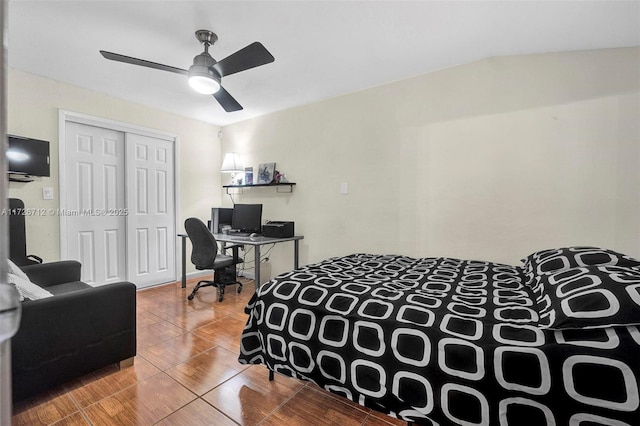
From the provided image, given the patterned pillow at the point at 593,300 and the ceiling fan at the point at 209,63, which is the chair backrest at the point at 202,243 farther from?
the patterned pillow at the point at 593,300

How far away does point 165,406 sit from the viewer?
1587 mm

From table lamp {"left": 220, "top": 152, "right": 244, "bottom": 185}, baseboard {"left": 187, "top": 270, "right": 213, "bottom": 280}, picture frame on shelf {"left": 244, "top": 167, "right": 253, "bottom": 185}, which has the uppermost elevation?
table lamp {"left": 220, "top": 152, "right": 244, "bottom": 185}

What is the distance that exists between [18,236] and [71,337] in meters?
1.57

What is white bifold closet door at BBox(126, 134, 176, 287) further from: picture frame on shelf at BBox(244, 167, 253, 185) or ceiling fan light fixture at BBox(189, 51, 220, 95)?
ceiling fan light fixture at BBox(189, 51, 220, 95)

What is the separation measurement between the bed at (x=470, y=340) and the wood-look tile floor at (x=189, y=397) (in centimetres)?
18

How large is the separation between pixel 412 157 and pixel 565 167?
3.86ft

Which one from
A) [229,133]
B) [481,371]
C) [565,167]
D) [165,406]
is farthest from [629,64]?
[229,133]

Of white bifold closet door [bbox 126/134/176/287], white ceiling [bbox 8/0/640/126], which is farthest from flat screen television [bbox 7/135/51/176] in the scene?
white bifold closet door [bbox 126/134/176/287]

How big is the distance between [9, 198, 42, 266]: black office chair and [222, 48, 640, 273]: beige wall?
2.65m

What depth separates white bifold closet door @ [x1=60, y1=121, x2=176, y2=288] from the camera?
3143 mm

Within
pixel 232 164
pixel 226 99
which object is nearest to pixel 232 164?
pixel 232 164

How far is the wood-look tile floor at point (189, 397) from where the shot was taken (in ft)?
4.91

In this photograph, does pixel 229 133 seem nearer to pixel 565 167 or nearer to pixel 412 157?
pixel 412 157

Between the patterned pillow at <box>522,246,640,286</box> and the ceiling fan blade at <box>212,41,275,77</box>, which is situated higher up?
the ceiling fan blade at <box>212,41,275,77</box>
